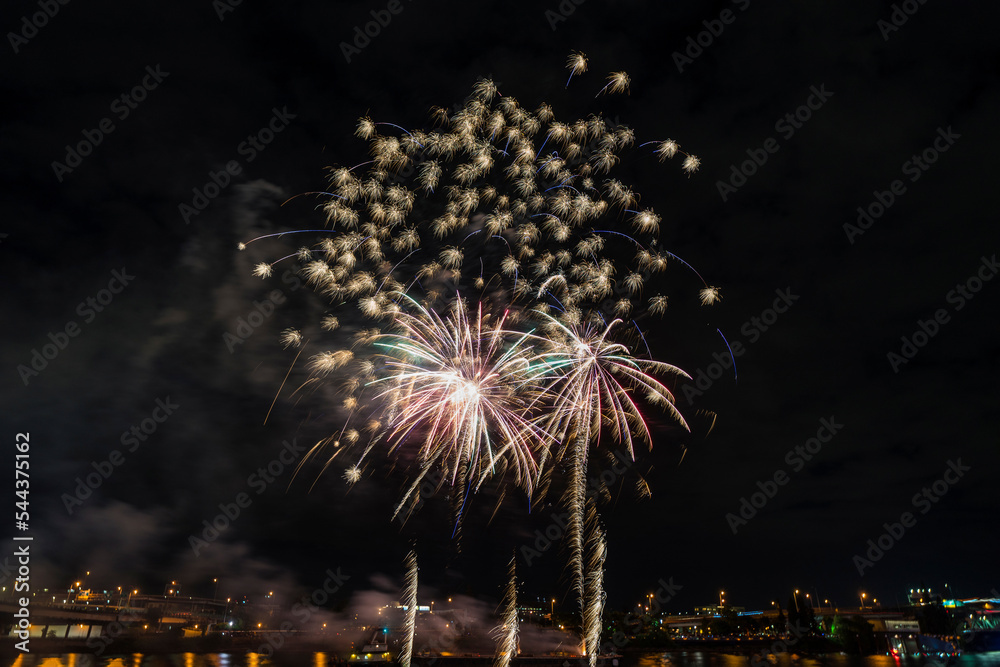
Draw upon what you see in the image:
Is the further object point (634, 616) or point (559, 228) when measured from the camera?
point (634, 616)

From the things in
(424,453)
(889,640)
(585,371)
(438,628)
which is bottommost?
(889,640)

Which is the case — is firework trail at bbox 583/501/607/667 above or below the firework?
below

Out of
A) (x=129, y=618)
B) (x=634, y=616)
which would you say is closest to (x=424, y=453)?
(x=129, y=618)

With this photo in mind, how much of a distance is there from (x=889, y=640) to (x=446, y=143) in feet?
514

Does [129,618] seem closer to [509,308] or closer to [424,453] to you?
[424,453]

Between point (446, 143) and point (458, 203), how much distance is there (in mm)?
2225

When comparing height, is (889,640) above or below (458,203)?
below

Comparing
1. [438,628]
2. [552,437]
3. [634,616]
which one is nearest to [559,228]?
[552,437]

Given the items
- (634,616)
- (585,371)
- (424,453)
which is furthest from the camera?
(634,616)

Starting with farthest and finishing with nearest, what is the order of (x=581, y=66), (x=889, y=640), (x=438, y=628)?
(x=889, y=640)
(x=438, y=628)
(x=581, y=66)

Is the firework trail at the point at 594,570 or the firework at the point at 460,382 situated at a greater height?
the firework at the point at 460,382

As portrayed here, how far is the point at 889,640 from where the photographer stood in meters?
120

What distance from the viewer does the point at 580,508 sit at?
21281mm

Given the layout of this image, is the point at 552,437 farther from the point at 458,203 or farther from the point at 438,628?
the point at 438,628
